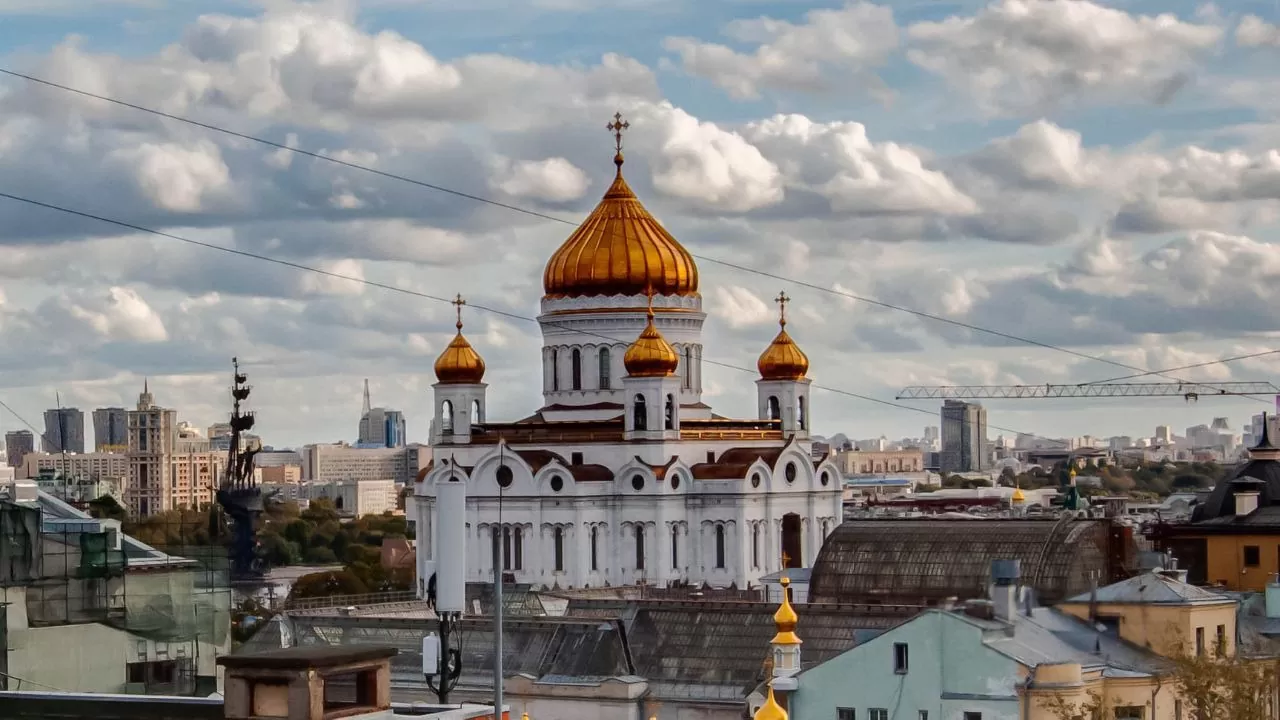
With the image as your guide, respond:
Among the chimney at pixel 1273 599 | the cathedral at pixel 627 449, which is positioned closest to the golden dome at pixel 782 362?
the cathedral at pixel 627 449

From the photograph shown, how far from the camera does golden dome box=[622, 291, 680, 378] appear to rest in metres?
74.9

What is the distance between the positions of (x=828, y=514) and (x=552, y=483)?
8197 millimetres

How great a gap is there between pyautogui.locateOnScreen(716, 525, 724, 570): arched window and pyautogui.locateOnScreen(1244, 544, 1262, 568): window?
20815 mm

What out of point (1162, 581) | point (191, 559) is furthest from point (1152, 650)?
point (191, 559)

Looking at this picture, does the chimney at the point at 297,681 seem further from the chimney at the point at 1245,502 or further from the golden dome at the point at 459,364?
the golden dome at the point at 459,364

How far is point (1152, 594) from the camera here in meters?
35.5

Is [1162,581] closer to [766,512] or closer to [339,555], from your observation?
[766,512]

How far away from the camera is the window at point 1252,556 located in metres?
56.6

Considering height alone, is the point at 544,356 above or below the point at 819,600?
above

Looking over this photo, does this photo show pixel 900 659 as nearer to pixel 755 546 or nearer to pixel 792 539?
pixel 755 546

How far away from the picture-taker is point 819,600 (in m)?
→ 48.3

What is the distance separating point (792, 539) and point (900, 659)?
44.0m

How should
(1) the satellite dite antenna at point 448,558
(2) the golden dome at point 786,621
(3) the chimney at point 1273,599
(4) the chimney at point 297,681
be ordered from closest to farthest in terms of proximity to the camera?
1. (4) the chimney at point 297,681
2. (1) the satellite dite antenna at point 448,558
3. (2) the golden dome at point 786,621
4. (3) the chimney at point 1273,599

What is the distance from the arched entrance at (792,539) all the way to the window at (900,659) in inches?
1699
